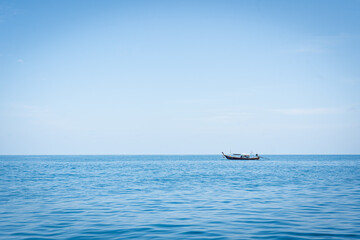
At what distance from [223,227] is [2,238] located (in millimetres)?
10483

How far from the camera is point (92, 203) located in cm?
2256

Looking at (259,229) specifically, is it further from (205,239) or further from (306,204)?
(306,204)

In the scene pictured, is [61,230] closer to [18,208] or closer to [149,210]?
[149,210]

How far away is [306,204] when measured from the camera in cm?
2158

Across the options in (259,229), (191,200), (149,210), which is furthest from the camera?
(191,200)

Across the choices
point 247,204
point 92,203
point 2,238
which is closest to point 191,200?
point 247,204

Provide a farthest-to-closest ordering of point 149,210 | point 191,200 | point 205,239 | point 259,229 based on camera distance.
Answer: point 191,200
point 149,210
point 259,229
point 205,239

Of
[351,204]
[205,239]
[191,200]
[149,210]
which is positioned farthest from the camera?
[191,200]

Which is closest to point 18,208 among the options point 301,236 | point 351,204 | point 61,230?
point 61,230

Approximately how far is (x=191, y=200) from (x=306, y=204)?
8.61 metres

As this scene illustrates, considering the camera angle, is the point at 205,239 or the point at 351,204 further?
the point at 351,204

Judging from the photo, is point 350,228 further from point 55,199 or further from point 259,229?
point 55,199

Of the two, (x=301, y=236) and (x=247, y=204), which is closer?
(x=301, y=236)

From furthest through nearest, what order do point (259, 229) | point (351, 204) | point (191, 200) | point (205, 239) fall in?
point (191, 200) < point (351, 204) < point (259, 229) < point (205, 239)
